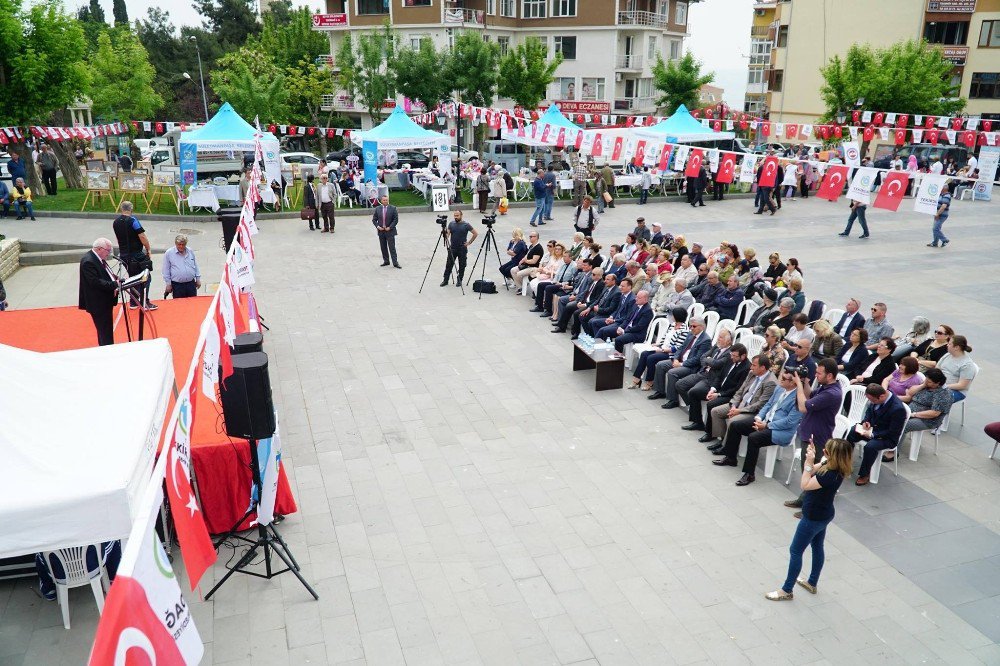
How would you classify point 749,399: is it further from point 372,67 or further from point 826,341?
point 372,67

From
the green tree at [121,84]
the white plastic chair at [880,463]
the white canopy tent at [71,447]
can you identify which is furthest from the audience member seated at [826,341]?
the green tree at [121,84]

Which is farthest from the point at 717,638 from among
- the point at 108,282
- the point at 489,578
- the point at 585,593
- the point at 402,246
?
the point at 402,246

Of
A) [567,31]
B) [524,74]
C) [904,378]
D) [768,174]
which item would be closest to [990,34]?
[567,31]

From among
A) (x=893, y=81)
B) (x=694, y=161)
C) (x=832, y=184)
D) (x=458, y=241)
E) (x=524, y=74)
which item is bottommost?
(x=458, y=241)

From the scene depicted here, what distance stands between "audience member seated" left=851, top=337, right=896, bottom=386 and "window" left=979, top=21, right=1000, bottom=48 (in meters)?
44.7

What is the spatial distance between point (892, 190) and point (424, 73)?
24.9 meters

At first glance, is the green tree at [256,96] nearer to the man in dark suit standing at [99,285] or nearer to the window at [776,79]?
the man in dark suit standing at [99,285]

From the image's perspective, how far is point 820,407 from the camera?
768cm

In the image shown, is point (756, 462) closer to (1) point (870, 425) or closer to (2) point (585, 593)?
(1) point (870, 425)

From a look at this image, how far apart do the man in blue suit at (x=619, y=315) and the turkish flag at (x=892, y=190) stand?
5113 millimetres

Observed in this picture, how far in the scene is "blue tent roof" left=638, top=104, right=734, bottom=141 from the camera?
27.5 metres

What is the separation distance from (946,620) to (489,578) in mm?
3708

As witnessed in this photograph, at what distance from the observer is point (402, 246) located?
63.5ft

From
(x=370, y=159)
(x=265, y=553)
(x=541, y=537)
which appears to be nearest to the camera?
(x=265, y=553)
